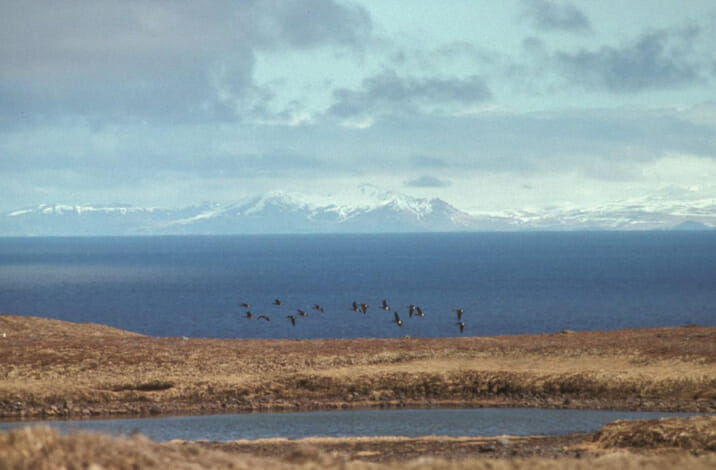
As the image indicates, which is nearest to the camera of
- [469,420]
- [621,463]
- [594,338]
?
[621,463]

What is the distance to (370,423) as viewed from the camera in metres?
41.7

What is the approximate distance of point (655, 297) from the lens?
481 feet

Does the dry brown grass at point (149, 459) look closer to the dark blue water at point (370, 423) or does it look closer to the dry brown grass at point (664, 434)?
the dry brown grass at point (664, 434)

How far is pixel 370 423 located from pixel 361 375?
7860 millimetres

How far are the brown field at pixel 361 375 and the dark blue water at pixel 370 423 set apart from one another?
1700 millimetres

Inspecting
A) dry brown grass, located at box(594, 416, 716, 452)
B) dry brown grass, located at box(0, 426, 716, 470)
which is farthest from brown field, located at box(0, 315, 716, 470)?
dry brown grass, located at box(0, 426, 716, 470)

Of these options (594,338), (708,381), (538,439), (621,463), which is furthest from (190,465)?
(594,338)

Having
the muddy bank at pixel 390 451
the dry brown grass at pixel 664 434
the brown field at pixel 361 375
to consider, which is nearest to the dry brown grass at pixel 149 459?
the muddy bank at pixel 390 451

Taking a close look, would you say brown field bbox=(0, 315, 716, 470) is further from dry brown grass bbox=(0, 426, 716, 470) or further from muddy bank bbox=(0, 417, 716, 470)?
dry brown grass bbox=(0, 426, 716, 470)

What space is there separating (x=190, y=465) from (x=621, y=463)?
1022cm

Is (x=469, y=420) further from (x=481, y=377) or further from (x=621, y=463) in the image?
(x=621, y=463)

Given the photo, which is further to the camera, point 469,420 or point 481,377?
point 481,377

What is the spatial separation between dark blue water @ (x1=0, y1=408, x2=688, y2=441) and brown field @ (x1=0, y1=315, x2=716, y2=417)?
1700 mm

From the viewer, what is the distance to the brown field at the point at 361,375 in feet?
150
